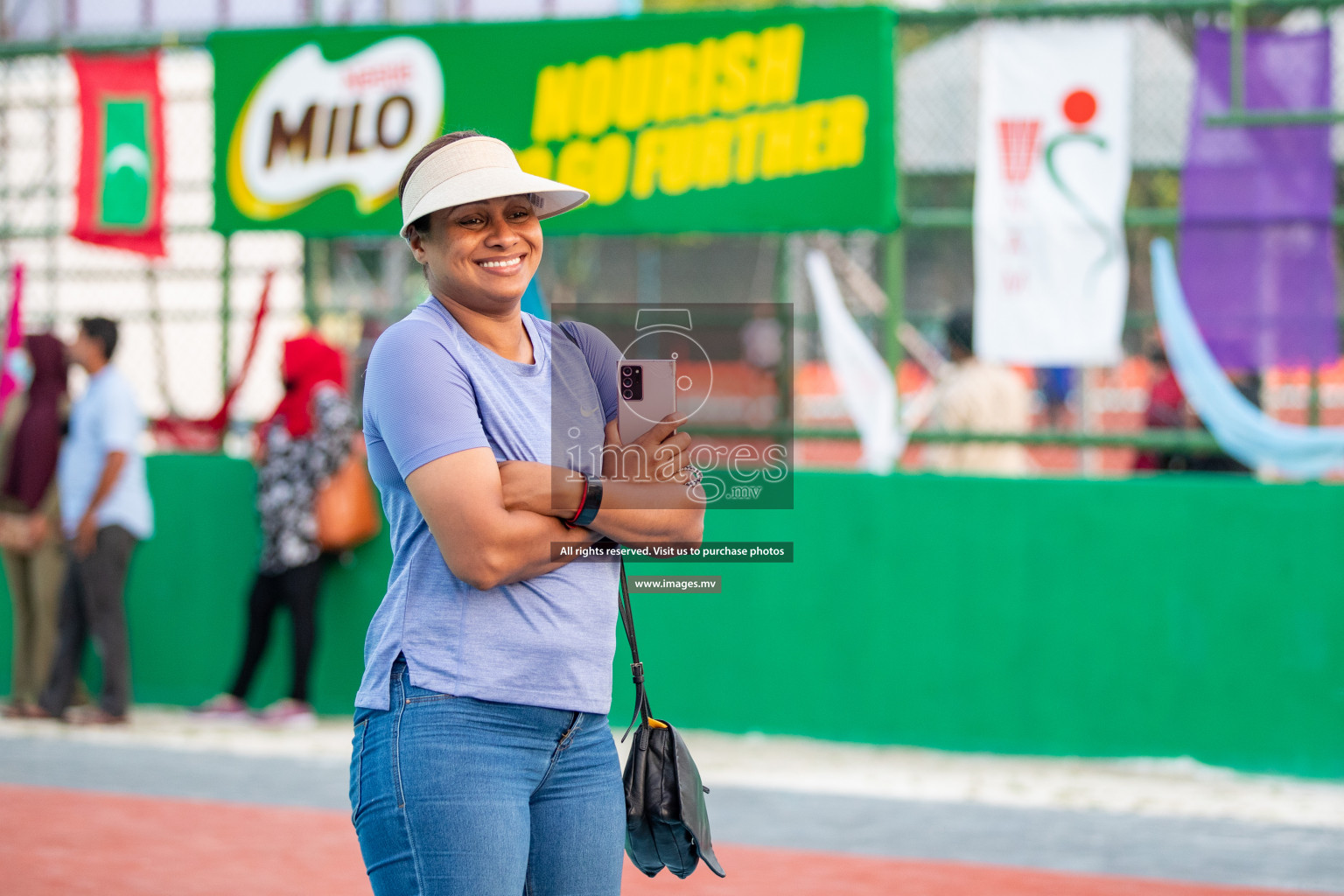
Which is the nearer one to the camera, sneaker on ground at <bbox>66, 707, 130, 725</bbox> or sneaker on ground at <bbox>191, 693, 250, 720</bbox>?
sneaker on ground at <bbox>66, 707, 130, 725</bbox>

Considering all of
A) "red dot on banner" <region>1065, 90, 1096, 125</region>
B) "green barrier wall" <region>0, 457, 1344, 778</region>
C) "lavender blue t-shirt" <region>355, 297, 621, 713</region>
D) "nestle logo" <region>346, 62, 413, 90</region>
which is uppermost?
"nestle logo" <region>346, 62, 413, 90</region>

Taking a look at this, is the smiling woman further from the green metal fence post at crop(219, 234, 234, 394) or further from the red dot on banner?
the green metal fence post at crop(219, 234, 234, 394)

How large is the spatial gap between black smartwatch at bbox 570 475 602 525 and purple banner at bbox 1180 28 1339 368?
5.28 meters

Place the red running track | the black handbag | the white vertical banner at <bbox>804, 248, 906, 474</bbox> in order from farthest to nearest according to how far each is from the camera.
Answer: the white vertical banner at <bbox>804, 248, 906, 474</bbox>
the red running track
the black handbag

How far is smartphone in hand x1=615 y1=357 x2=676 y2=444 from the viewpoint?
2.54 meters

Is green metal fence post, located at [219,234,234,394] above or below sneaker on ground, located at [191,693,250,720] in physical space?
above

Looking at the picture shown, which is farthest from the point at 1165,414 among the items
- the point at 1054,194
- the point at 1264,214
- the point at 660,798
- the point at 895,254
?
the point at 660,798

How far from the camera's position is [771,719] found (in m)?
7.54

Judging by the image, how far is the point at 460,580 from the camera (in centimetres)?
239

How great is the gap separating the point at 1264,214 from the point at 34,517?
20.5 feet

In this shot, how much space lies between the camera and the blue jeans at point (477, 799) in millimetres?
2311

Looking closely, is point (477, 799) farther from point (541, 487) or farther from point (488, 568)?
point (541, 487)

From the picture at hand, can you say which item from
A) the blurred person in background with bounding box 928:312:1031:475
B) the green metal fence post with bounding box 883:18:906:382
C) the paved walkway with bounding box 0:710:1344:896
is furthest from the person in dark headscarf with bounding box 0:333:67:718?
the blurred person in background with bounding box 928:312:1031:475

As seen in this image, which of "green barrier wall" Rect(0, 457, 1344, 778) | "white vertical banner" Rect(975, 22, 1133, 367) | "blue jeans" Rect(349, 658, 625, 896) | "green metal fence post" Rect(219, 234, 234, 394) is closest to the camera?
"blue jeans" Rect(349, 658, 625, 896)
